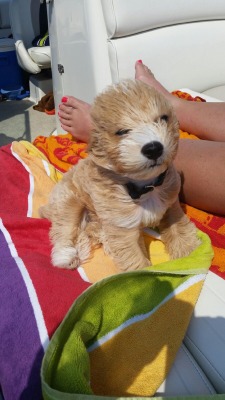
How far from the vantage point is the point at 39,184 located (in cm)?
151

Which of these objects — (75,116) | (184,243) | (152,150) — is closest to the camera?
(152,150)

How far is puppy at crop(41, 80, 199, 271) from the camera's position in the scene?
843 mm

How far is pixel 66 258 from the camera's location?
1130 mm

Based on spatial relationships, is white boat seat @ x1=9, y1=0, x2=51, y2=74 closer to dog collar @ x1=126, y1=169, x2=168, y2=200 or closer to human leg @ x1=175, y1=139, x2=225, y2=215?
human leg @ x1=175, y1=139, x2=225, y2=215

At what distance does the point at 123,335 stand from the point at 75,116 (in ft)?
3.67

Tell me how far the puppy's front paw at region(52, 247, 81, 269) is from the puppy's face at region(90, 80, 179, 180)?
0.34 metres

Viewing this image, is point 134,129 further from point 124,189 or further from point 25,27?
point 25,27

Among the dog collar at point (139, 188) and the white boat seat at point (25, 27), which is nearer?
the dog collar at point (139, 188)

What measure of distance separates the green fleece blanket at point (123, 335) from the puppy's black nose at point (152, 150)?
0.28 metres

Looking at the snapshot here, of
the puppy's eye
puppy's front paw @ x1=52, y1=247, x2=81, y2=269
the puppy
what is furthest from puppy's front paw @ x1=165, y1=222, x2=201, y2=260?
the puppy's eye

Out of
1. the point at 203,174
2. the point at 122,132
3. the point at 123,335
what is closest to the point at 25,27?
the point at 203,174

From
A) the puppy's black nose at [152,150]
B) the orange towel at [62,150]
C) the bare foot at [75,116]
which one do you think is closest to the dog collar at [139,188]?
the puppy's black nose at [152,150]

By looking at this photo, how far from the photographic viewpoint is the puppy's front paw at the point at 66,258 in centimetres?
113

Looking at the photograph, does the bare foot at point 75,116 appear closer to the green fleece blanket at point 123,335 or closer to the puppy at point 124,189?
the puppy at point 124,189
